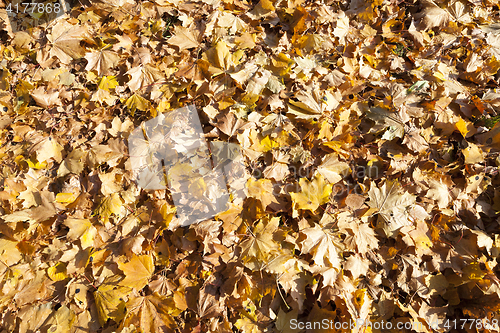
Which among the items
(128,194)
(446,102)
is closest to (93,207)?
(128,194)

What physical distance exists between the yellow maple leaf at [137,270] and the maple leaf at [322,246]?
93 centimetres

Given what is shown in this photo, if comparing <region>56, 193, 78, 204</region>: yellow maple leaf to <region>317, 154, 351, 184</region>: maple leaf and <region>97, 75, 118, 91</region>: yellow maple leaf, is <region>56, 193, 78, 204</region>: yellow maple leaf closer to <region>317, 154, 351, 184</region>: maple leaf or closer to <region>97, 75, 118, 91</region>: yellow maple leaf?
<region>97, 75, 118, 91</region>: yellow maple leaf

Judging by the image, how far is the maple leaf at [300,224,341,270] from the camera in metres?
1.68

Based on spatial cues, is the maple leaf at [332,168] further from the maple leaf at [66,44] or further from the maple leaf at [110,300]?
the maple leaf at [66,44]

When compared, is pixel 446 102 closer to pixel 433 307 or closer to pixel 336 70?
pixel 336 70

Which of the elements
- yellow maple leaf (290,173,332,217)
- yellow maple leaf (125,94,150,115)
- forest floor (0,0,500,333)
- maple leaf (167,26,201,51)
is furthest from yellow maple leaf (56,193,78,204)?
yellow maple leaf (290,173,332,217)

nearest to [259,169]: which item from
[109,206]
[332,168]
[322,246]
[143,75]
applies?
[332,168]

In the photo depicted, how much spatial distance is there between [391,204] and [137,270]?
1.65m

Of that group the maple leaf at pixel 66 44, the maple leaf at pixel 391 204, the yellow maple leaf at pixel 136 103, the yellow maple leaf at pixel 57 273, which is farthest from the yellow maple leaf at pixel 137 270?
the maple leaf at pixel 66 44

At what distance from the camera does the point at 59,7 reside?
2.42 m

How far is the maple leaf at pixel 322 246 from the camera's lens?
1.68 m

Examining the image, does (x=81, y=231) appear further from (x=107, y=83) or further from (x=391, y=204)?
(x=391, y=204)

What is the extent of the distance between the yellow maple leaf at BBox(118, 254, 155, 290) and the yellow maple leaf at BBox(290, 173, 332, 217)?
3.08 ft

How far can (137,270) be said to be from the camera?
5.60 ft
